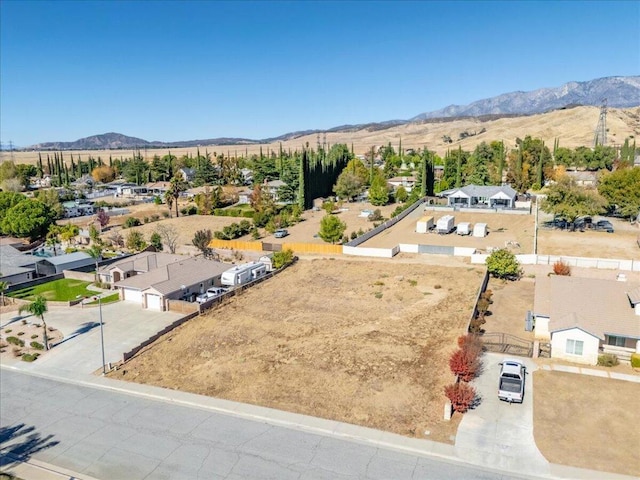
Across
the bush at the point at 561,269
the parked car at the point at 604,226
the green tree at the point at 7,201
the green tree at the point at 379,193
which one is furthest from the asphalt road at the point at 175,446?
the green tree at the point at 379,193

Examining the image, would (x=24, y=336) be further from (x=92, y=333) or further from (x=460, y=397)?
(x=460, y=397)

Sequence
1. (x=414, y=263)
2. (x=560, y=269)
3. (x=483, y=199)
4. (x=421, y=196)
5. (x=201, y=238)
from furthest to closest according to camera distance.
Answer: (x=421, y=196) < (x=483, y=199) < (x=201, y=238) < (x=414, y=263) < (x=560, y=269)

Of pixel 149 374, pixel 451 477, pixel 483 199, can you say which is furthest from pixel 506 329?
pixel 483 199

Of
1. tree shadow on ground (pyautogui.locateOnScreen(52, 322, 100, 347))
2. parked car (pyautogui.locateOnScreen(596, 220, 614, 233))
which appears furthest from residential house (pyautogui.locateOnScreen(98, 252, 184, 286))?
parked car (pyautogui.locateOnScreen(596, 220, 614, 233))

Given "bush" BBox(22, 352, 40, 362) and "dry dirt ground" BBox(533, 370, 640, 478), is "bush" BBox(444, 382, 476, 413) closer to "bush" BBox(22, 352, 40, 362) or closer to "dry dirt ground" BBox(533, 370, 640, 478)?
"dry dirt ground" BBox(533, 370, 640, 478)

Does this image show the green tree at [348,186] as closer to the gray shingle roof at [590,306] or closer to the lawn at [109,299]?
the lawn at [109,299]

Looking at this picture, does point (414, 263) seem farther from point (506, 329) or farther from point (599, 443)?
point (599, 443)

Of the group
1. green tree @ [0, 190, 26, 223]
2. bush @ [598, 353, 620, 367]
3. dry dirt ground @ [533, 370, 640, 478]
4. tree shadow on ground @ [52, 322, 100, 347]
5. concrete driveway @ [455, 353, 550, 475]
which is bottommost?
dry dirt ground @ [533, 370, 640, 478]
